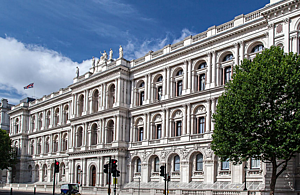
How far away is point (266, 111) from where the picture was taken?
30.6m

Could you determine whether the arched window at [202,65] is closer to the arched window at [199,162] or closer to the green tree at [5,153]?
the arched window at [199,162]

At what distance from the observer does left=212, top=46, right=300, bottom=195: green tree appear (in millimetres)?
30031

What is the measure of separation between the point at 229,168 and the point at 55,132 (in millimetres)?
44840

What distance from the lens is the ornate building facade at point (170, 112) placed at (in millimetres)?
40500

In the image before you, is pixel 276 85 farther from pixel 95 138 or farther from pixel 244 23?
pixel 95 138

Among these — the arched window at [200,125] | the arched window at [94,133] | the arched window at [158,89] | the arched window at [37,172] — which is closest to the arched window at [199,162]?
the arched window at [200,125]

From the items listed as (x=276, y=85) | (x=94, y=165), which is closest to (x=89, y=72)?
(x=94, y=165)

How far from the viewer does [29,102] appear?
90.1m

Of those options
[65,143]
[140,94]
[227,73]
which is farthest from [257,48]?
[65,143]

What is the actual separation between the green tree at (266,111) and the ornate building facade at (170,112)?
550 cm

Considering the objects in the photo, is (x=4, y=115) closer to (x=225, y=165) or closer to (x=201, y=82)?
(x=201, y=82)

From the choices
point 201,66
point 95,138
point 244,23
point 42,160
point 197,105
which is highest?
point 244,23

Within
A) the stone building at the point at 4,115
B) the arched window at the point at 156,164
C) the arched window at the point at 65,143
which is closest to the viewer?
the arched window at the point at 156,164

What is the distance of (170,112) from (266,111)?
71.3 ft
